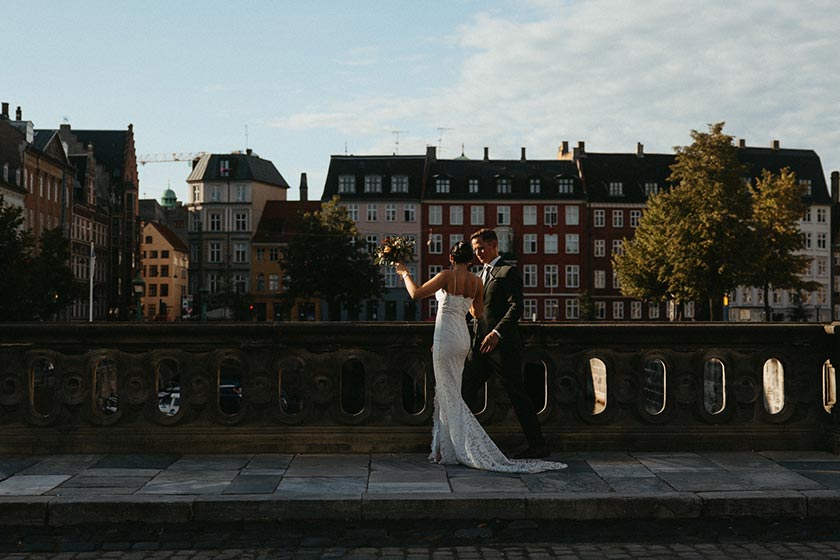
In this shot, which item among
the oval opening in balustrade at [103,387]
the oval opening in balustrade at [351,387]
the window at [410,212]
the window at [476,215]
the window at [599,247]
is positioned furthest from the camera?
the window at [410,212]

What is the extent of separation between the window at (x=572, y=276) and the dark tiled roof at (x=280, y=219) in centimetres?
2302

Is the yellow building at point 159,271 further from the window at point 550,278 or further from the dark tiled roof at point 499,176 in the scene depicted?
the window at point 550,278

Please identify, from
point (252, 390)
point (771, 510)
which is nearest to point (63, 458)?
point (252, 390)

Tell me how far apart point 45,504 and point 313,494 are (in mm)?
1752

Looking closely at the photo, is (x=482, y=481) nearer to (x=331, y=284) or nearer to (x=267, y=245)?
(x=331, y=284)

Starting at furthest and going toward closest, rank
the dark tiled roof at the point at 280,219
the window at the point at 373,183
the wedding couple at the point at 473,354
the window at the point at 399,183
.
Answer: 1. the dark tiled roof at the point at 280,219
2. the window at the point at 373,183
3. the window at the point at 399,183
4. the wedding couple at the point at 473,354

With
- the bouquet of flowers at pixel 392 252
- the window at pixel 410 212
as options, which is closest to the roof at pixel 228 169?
the window at pixel 410 212

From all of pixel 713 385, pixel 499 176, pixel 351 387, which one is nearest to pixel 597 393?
pixel 351 387

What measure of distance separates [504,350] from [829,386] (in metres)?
3.12

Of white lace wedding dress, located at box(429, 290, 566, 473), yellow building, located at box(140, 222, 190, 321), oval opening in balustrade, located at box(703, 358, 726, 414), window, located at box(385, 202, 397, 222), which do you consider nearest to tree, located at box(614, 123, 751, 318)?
oval opening in balustrade, located at box(703, 358, 726, 414)

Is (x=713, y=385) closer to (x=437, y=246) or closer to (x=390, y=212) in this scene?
(x=437, y=246)

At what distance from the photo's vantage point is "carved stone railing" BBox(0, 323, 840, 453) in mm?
8656

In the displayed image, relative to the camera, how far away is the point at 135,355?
873 centimetres

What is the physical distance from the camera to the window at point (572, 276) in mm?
86125
